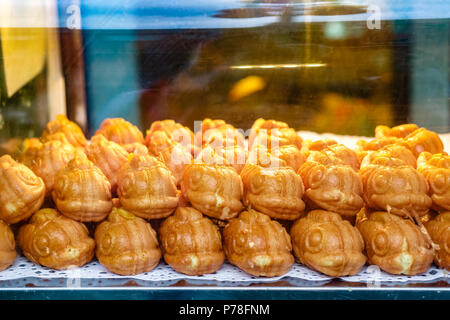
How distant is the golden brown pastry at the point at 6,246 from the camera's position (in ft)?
5.27

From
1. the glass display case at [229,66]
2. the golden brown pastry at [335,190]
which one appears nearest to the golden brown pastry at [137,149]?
the glass display case at [229,66]

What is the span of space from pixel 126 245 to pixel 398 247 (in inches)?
34.4

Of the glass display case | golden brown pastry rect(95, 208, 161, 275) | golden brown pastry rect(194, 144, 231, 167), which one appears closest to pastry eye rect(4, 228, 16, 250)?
golden brown pastry rect(95, 208, 161, 275)

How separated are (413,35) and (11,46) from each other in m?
1.72

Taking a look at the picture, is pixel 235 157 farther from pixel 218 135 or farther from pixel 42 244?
pixel 42 244

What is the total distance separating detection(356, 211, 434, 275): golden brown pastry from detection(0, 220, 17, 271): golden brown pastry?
46.3 inches

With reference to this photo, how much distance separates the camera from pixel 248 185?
5.59 feet

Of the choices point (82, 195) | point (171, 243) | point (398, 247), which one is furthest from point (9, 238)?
point (398, 247)

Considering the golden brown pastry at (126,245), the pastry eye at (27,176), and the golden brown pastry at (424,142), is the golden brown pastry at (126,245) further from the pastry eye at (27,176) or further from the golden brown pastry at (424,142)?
the golden brown pastry at (424,142)

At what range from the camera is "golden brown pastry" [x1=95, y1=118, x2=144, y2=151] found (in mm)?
2203
